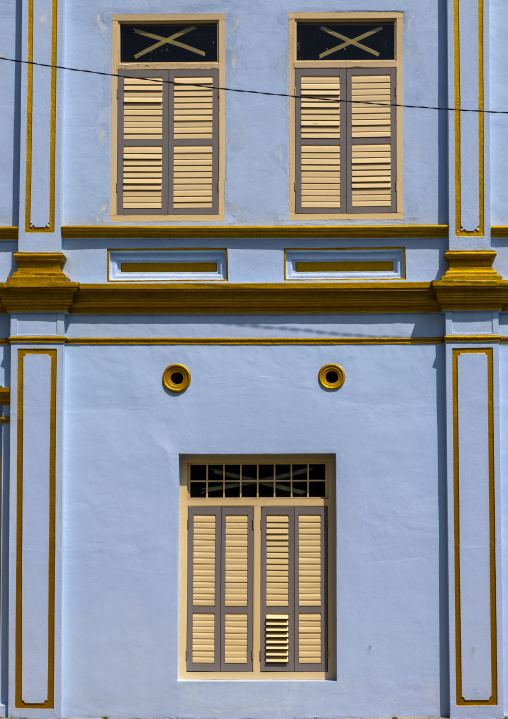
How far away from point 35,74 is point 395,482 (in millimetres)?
5347

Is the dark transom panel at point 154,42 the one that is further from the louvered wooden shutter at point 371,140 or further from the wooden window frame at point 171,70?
the louvered wooden shutter at point 371,140

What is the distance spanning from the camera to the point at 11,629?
10102 millimetres

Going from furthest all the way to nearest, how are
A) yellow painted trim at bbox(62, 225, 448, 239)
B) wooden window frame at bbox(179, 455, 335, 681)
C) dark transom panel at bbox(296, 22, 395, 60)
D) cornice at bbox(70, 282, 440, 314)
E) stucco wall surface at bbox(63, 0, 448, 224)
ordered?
dark transom panel at bbox(296, 22, 395, 60) < stucco wall surface at bbox(63, 0, 448, 224) < yellow painted trim at bbox(62, 225, 448, 239) < cornice at bbox(70, 282, 440, 314) < wooden window frame at bbox(179, 455, 335, 681)

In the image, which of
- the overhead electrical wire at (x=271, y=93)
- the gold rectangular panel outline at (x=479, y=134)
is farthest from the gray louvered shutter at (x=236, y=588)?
the overhead electrical wire at (x=271, y=93)

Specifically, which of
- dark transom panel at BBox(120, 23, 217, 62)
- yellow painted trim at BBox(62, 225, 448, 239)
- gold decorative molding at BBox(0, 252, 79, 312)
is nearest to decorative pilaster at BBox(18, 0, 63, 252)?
gold decorative molding at BBox(0, 252, 79, 312)

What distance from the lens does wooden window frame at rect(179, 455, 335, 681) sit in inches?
403

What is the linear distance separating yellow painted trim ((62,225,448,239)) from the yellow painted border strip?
100cm

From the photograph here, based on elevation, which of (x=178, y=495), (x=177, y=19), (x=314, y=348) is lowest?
(x=178, y=495)

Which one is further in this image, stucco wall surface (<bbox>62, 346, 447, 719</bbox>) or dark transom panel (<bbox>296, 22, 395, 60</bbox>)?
dark transom panel (<bbox>296, 22, 395, 60</bbox>)

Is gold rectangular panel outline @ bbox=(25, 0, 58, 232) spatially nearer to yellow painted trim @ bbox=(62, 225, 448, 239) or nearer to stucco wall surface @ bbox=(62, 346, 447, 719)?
yellow painted trim @ bbox=(62, 225, 448, 239)

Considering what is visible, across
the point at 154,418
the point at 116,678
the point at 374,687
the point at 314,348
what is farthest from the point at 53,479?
the point at 374,687

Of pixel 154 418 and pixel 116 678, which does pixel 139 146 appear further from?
pixel 116 678

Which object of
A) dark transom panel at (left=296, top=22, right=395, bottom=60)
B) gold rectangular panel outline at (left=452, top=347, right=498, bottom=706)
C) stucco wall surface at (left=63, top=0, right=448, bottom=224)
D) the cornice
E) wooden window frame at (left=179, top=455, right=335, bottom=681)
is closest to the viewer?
gold rectangular panel outline at (left=452, top=347, right=498, bottom=706)

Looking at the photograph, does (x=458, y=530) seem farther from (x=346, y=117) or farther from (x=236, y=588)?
(x=346, y=117)
